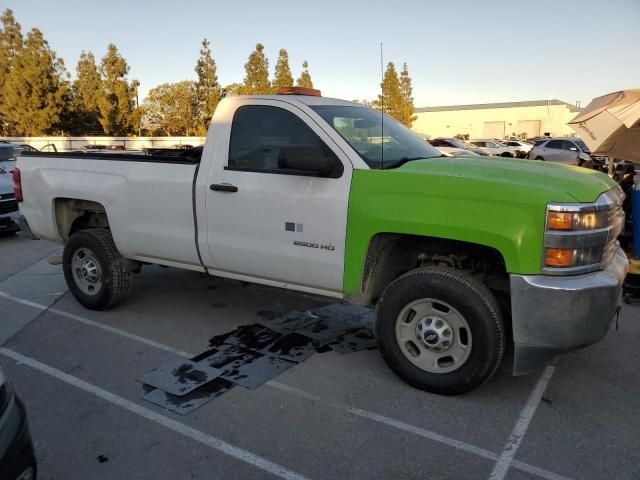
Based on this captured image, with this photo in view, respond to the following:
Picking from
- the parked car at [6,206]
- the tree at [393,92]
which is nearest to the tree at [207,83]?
the tree at [393,92]

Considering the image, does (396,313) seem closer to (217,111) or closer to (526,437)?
(526,437)

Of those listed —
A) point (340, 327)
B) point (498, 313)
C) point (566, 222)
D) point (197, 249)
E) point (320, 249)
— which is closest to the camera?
point (566, 222)

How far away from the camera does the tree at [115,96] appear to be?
37.9 metres

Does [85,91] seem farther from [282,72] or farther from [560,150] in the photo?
[560,150]

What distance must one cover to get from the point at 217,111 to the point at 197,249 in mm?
1192

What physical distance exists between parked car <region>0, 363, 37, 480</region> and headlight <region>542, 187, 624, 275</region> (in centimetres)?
282

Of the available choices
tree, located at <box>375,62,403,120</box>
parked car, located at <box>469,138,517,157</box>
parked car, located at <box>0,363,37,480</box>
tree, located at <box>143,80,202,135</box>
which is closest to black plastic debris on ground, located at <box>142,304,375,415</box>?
parked car, located at <box>0,363,37,480</box>

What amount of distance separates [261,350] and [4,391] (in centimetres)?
231

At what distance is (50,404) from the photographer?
11.7ft

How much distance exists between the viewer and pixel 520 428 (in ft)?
10.6

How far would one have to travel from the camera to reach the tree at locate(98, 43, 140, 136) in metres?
37.9

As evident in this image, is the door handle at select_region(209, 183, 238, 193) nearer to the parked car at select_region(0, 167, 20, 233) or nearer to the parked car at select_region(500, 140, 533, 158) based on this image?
the parked car at select_region(0, 167, 20, 233)

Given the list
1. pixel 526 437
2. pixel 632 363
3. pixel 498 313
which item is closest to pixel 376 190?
pixel 498 313

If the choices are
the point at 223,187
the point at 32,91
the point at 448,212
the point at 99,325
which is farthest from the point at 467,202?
the point at 32,91
